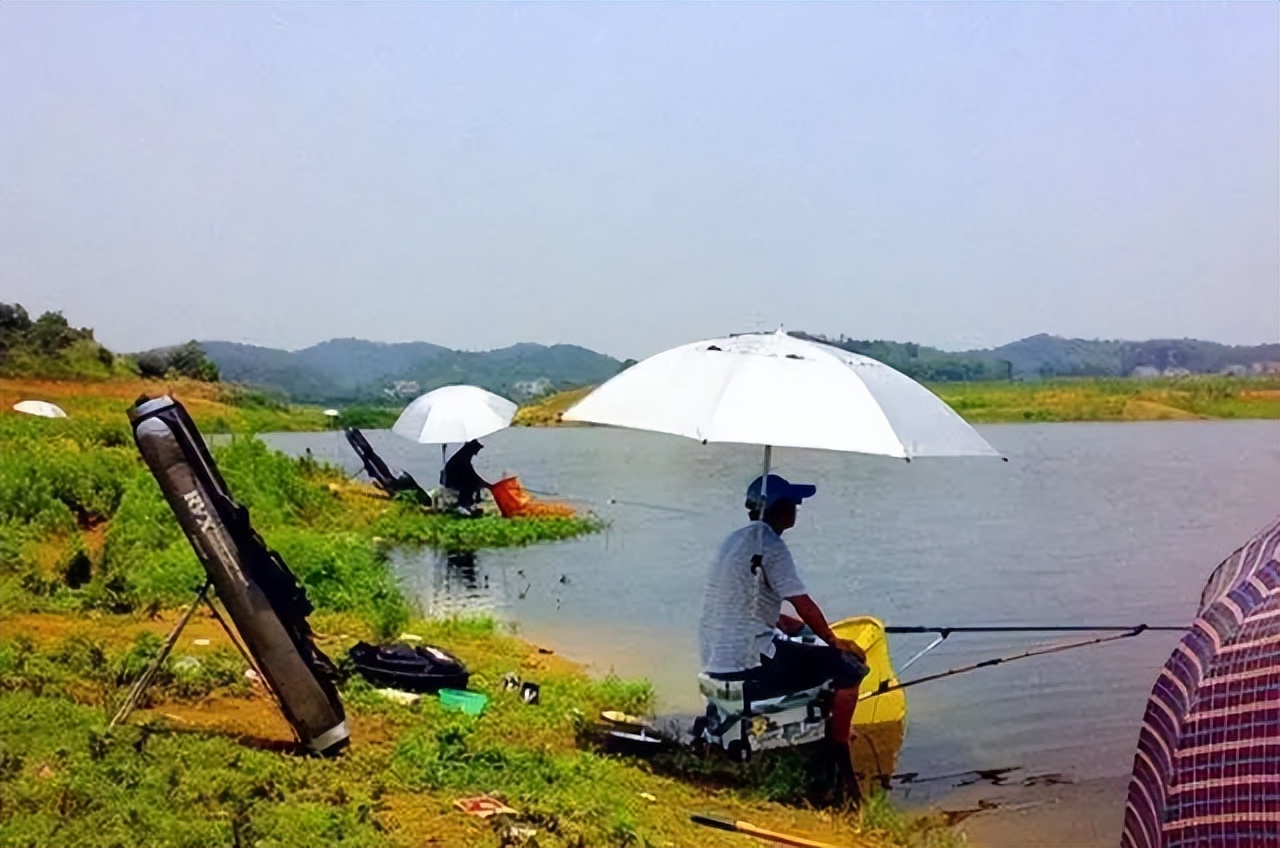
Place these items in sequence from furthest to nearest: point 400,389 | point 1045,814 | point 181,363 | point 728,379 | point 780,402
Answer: point 400,389
point 181,363
point 1045,814
point 728,379
point 780,402

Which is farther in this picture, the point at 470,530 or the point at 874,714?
the point at 470,530

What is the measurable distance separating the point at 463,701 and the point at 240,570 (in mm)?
2062

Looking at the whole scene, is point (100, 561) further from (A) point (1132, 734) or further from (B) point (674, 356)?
(A) point (1132, 734)

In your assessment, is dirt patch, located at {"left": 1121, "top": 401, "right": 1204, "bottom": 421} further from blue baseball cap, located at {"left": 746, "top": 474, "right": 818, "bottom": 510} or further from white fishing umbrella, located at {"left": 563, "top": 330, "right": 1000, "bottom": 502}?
blue baseball cap, located at {"left": 746, "top": 474, "right": 818, "bottom": 510}

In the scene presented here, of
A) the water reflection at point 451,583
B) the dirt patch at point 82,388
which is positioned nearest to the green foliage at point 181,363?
the dirt patch at point 82,388

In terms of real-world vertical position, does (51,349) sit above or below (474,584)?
above

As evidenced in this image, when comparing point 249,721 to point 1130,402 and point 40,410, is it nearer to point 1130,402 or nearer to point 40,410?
point 40,410

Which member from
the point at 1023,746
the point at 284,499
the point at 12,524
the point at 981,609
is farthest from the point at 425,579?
the point at 1023,746

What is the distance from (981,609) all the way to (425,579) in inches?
266

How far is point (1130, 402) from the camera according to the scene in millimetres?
70125

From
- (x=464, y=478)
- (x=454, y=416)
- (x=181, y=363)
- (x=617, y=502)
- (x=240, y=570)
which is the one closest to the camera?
(x=240, y=570)

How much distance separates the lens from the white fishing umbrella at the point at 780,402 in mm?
6582

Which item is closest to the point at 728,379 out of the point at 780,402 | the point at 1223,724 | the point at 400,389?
the point at 780,402

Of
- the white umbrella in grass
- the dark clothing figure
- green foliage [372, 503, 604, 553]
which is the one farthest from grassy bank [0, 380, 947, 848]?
the dark clothing figure
